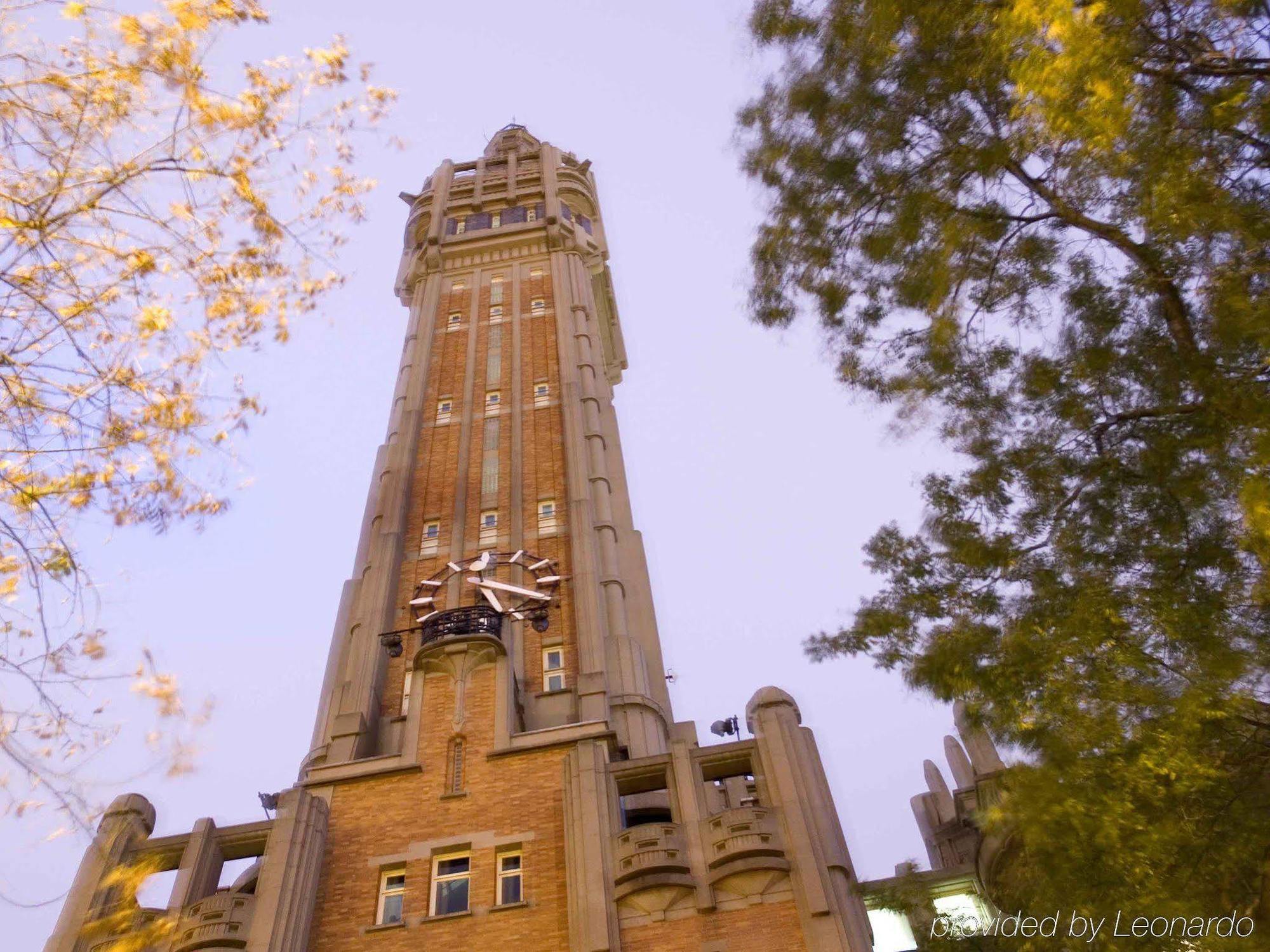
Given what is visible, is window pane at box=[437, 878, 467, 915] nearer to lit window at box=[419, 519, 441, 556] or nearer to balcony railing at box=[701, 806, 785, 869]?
balcony railing at box=[701, 806, 785, 869]

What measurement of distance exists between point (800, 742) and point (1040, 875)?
1029 cm

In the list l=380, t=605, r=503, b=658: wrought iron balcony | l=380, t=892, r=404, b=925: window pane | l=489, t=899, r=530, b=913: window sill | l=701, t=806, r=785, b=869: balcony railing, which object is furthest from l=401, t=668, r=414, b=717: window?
l=701, t=806, r=785, b=869: balcony railing

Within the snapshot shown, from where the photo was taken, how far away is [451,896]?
850 inches

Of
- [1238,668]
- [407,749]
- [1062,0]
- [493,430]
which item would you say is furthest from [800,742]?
[493,430]

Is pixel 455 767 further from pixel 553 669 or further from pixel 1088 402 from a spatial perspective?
pixel 1088 402

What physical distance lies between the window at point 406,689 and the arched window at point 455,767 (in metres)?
2.58

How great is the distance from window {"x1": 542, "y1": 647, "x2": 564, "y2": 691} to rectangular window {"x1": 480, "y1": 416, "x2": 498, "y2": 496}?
27.2 feet

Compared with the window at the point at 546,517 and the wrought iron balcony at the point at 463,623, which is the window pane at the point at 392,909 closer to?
the wrought iron balcony at the point at 463,623

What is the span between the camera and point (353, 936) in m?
21.1

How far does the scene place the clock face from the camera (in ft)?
102

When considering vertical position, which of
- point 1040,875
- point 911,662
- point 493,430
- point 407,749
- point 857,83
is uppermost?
point 493,430

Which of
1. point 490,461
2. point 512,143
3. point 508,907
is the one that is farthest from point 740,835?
point 512,143

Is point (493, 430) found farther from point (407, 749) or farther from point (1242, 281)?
point (1242, 281)

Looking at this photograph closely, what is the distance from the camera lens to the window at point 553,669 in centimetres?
2945
